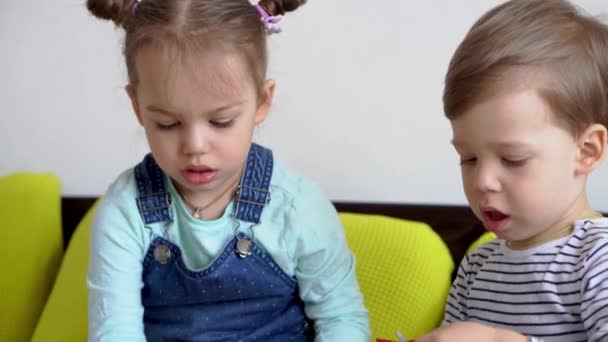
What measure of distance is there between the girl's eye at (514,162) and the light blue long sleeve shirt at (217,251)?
1.14 ft

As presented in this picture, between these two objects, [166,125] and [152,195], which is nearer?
[166,125]

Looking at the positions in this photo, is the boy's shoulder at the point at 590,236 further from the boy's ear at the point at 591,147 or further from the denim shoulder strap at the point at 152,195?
the denim shoulder strap at the point at 152,195

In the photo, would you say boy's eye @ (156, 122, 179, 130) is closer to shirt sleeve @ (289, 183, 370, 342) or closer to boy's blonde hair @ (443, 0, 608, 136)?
shirt sleeve @ (289, 183, 370, 342)

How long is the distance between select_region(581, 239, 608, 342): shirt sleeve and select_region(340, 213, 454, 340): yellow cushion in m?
0.47

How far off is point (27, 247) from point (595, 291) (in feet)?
4.05

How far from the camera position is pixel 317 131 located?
1.65 m

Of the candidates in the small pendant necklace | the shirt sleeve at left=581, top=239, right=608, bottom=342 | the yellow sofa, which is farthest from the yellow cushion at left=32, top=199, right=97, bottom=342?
the shirt sleeve at left=581, top=239, right=608, bottom=342

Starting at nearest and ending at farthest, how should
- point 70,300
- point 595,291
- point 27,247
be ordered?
point 595,291 → point 70,300 → point 27,247

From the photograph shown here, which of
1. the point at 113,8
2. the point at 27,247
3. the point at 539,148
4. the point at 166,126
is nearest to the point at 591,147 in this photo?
the point at 539,148

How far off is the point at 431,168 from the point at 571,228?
2.03 ft

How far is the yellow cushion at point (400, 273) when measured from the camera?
53.6 inches

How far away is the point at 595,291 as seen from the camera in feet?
2.90

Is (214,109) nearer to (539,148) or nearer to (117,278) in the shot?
(117,278)

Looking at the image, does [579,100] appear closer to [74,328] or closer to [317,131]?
[317,131]
